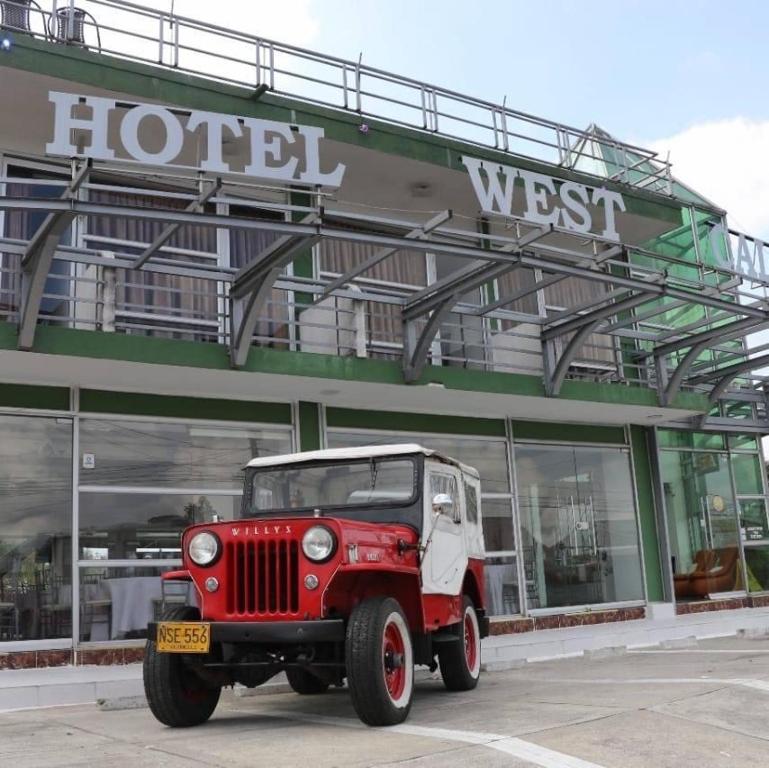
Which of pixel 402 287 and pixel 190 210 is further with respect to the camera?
pixel 402 287

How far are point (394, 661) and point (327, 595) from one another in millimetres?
668

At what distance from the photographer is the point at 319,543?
6645mm

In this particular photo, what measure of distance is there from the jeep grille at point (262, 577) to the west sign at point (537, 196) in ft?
19.6

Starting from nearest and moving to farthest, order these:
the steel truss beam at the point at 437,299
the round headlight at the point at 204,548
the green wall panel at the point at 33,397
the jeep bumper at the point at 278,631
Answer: the jeep bumper at the point at 278,631 → the round headlight at the point at 204,548 → the steel truss beam at the point at 437,299 → the green wall panel at the point at 33,397

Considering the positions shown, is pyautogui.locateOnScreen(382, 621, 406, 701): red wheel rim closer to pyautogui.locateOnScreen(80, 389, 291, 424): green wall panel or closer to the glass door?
pyautogui.locateOnScreen(80, 389, 291, 424): green wall panel

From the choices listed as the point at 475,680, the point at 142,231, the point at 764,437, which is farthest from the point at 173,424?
the point at 764,437

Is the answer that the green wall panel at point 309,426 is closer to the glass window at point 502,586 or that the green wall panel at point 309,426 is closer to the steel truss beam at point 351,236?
the glass window at point 502,586

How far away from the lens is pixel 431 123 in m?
14.4

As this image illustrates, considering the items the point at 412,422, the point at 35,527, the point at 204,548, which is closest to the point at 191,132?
the point at 35,527

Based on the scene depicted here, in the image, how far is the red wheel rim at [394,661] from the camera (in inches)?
262

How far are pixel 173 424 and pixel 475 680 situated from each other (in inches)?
212

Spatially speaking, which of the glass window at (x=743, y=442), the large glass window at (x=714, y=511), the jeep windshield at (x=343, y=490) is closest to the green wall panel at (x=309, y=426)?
the jeep windshield at (x=343, y=490)

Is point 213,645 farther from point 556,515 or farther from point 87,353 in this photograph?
point 556,515

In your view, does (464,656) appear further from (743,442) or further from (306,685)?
(743,442)
